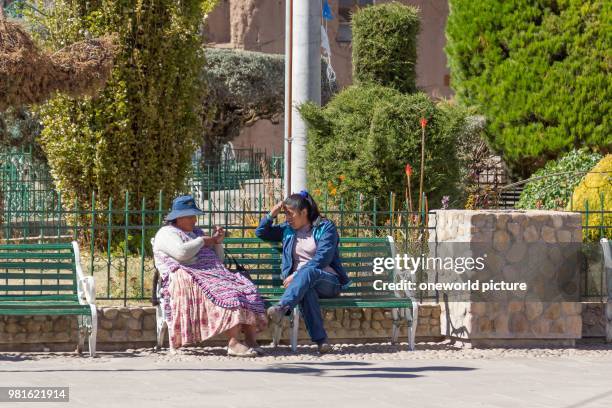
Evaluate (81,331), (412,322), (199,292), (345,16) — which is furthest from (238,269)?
(345,16)

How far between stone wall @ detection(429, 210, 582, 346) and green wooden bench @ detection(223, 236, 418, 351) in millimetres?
471

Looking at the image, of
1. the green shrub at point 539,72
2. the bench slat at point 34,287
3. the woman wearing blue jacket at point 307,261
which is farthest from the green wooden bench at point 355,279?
the green shrub at point 539,72

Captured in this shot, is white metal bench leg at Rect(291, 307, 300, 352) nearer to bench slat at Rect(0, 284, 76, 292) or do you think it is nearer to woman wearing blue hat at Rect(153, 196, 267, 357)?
woman wearing blue hat at Rect(153, 196, 267, 357)

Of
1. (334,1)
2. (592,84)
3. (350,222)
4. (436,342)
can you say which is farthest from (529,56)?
(334,1)

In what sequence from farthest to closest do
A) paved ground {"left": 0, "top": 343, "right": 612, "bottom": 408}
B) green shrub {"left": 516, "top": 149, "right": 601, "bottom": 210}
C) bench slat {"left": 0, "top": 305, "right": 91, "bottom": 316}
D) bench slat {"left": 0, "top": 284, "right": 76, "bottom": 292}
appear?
green shrub {"left": 516, "top": 149, "right": 601, "bottom": 210}
bench slat {"left": 0, "top": 284, "right": 76, "bottom": 292}
bench slat {"left": 0, "top": 305, "right": 91, "bottom": 316}
paved ground {"left": 0, "top": 343, "right": 612, "bottom": 408}

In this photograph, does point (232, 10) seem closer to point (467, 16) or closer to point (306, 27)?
point (467, 16)

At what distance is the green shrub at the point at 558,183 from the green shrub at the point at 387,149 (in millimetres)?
1372

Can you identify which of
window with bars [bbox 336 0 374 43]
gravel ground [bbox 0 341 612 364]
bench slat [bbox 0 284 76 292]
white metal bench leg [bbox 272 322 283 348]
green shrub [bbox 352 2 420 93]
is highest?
window with bars [bbox 336 0 374 43]

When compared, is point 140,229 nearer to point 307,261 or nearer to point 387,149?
point 307,261

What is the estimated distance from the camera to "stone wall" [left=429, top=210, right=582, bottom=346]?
31.9 feet

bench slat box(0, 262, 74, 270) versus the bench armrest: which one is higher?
bench slat box(0, 262, 74, 270)

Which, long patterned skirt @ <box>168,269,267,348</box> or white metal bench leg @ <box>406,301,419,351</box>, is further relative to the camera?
white metal bench leg @ <box>406,301,419,351</box>

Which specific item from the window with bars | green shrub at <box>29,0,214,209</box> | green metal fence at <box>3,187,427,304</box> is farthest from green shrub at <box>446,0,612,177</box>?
the window with bars

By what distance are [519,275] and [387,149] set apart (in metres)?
4.20
